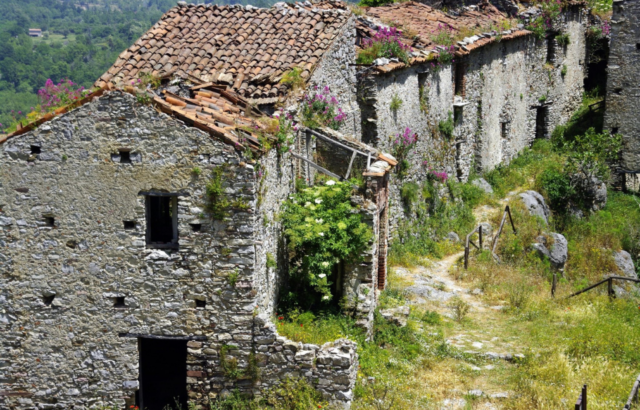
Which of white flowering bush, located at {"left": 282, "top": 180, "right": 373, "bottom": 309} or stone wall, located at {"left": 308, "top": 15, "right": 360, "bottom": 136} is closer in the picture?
white flowering bush, located at {"left": 282, "top": 180, "right": 373, "bottom": 309}

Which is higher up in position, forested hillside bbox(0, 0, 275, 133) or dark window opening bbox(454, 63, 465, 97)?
dark window opening bbox(454, 63, 465, 97)

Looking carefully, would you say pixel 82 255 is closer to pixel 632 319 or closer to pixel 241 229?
pixel 241 229

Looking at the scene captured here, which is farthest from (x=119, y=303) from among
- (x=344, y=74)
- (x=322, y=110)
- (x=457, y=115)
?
(x=457, y=115)

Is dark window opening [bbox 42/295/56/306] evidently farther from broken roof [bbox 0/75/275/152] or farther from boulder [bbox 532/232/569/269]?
boulder [bbox 532/232/569/269]

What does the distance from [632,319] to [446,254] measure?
5.20 m

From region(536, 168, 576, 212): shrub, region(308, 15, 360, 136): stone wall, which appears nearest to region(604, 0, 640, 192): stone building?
region(536, 168, 576, 212): shrub

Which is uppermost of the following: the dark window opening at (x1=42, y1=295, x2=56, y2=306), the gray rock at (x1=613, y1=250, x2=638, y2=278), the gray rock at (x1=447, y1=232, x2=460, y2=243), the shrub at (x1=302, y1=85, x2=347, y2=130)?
the shrub at (x1=302, y1=85, x2=347, y2=130)

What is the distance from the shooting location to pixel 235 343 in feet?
36.4

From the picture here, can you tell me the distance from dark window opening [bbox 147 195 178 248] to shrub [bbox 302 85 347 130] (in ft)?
13.0

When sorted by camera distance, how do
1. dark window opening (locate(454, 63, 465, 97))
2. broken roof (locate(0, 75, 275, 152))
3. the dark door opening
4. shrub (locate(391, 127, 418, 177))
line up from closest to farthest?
broken roof (locate(0, 75, 275, 152)) → the dark door opening → shrub (locate(391, 127, 418, 177)) → dark window opening (locate(454, 63, 465, 97))

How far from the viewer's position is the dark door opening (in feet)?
39.9

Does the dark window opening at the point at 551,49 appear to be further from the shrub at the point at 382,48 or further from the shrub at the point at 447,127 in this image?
the shrub at the point at 382,48

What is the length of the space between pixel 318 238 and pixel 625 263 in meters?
12.6

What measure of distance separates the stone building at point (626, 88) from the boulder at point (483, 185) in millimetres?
5769
